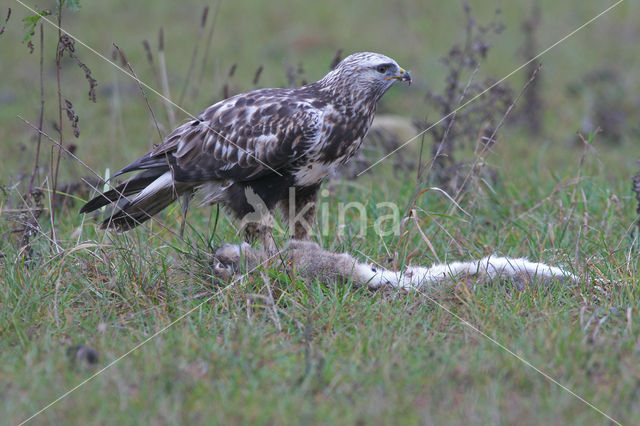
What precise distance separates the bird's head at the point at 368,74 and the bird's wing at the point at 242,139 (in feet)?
0.84

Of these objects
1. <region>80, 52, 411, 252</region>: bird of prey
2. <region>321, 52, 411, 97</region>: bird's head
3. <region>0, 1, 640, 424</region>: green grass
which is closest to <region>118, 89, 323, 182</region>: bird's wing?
<region>80, 52, 411, 252</region>: bird of prey

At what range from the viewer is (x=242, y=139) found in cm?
385

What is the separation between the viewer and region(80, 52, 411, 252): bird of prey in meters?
3.77

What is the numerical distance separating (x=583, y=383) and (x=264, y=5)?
31.4 feet

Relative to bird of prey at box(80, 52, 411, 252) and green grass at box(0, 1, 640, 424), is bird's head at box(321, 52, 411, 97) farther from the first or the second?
green grass at box(0, 1, 640, 424)

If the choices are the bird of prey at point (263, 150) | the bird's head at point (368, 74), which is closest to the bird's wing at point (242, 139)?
the bird of prey at point (263, 150)

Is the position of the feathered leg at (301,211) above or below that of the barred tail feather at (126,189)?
below

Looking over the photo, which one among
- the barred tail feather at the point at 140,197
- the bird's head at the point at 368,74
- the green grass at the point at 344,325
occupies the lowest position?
the green grass at the point at 344,325

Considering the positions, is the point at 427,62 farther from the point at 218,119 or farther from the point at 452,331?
the point at 452,331

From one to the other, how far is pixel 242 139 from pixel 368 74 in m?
0.76

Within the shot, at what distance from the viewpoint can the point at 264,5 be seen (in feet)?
37.1

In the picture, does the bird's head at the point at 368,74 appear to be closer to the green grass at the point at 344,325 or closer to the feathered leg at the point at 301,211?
the feathered leg at the point at 301,211

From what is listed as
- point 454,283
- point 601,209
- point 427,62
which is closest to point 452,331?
point 454,283

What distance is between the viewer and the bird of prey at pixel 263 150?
3.77m
